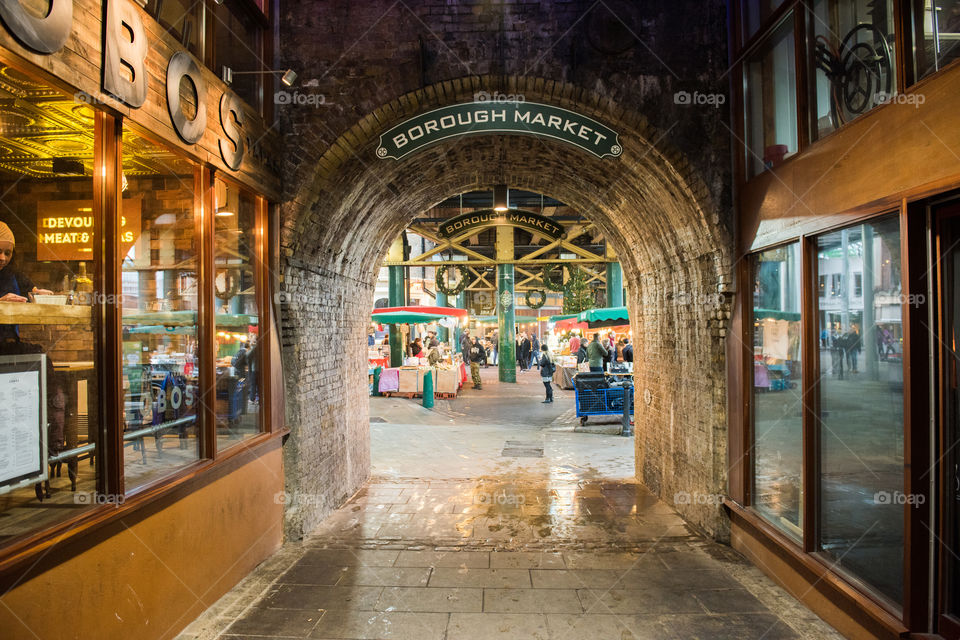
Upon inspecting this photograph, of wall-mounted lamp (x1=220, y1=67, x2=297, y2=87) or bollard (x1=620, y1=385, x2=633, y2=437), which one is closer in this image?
wall-mounted lamp (x1=220, y1=67, x2=297, y2=87)

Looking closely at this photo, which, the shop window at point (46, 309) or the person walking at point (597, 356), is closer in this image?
the shop window at point (46, 309)

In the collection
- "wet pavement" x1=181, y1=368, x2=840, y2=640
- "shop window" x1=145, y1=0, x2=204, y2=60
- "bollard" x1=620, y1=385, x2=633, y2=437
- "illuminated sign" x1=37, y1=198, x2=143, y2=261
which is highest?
"shop window" x1=145, y1=0, x2=204, y2=60

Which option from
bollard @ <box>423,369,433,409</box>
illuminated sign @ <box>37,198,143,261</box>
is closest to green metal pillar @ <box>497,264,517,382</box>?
bollard @ <box>423,369,433,409</box>

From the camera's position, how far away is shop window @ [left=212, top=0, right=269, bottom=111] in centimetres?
475

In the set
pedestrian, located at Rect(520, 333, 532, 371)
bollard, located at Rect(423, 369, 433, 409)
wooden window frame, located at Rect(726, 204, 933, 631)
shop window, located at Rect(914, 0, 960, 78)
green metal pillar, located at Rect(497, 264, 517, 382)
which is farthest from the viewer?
pedestrian, located at Rect(520, 333, 532, 371)

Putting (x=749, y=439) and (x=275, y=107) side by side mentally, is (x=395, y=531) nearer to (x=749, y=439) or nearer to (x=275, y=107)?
(x=749, y=439)

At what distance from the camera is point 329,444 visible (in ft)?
21.1

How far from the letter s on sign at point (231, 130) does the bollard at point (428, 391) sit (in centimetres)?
1062

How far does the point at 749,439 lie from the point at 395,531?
3.69 metres

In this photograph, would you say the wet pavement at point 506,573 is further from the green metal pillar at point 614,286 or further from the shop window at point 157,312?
the green metal pillar at point 614,286

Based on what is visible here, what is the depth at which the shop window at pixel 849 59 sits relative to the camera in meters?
3.48

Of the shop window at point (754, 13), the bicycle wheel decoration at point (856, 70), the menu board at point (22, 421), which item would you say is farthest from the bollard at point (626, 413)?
the menu board at point (22, 421)

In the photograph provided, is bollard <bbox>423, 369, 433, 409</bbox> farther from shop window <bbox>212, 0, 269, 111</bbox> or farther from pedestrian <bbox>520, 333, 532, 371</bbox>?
pedestrian <bbox>520, 333, 532, 371</bbox>

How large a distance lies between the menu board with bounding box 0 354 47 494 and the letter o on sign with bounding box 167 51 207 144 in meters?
1.83
